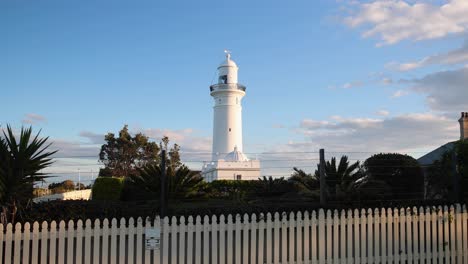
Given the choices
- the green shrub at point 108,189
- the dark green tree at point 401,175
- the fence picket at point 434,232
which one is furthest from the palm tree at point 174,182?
the fence picket at point 434,232

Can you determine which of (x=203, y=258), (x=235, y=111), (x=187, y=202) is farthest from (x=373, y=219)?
(x=235, y=111)

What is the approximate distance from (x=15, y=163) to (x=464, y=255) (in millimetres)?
7495

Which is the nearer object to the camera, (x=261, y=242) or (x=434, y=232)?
(x=261, y=242)

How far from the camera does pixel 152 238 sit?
21.4ft

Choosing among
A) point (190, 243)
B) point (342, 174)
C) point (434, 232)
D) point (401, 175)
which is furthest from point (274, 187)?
point (190, 243)

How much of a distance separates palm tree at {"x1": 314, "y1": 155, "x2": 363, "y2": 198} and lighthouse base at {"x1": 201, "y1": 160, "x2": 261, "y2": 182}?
18604 millimetres

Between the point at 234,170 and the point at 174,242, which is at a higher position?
the point at 234,170

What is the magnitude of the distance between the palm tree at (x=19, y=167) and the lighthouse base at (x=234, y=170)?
29.2 metres

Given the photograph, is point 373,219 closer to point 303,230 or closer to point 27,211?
point 303,230

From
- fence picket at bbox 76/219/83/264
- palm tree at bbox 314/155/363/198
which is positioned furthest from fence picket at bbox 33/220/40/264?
palm tree at bbox 314/155/363/198

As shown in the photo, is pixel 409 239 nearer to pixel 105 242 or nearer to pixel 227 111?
pixel 105 242

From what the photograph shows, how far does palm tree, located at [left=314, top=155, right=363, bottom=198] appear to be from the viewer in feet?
54.6

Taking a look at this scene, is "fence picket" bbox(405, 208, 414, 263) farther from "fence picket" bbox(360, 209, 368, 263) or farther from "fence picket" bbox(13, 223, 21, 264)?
"fence picket" bbox(13, 223, 21, 264)

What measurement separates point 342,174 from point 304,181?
12.5 ft
